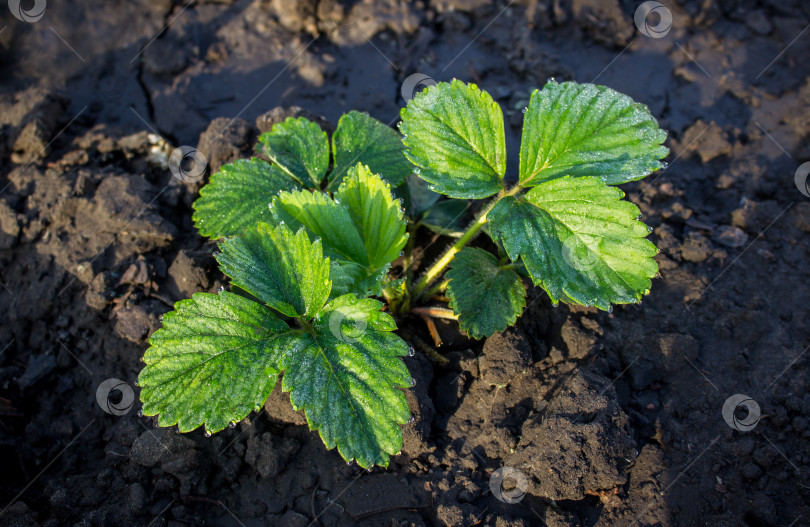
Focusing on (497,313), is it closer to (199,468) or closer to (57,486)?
(199,468)

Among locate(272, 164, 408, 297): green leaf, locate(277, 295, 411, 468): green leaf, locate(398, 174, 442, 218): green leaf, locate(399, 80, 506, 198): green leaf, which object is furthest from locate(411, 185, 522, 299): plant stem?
locate(277, 295, 411, 468): green leaf

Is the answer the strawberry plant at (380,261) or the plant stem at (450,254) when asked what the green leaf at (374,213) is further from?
the plant stem at (450,254)

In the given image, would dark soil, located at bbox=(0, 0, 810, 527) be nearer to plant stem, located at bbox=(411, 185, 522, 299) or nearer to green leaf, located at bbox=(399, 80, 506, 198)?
plant stem, located at bbox=(411, 185, 522, 299)

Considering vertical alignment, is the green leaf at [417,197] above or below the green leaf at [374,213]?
below

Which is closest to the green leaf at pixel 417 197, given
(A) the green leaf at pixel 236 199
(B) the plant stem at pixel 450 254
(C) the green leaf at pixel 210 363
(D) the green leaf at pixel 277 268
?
(B) the plant stem at pixel 450 254

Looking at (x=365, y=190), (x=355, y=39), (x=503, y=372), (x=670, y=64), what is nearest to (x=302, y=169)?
(x=365, y=190)

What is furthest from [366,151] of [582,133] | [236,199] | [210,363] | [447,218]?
[210,363]

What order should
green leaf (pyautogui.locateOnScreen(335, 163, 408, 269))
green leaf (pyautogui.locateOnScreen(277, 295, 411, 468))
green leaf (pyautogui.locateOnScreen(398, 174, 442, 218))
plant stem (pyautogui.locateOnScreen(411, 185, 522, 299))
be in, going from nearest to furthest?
green leaf (pyautogui.locateOnScreen(277, 295, 411, 468)) → green leaf (pyautogui.locateOnScreen(335, 163, 408, 269)) → plant stem (pyautogui.locateOnScreen(411, 185, 522, 299)) → green leaf (pyautogui.locateOnScreen(398, 174, 442, 218))
